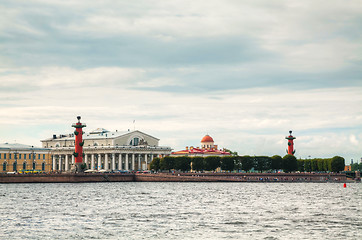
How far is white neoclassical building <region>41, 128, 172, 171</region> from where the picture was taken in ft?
541

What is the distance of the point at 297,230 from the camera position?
39844 mm

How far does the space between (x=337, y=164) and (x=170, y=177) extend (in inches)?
1582

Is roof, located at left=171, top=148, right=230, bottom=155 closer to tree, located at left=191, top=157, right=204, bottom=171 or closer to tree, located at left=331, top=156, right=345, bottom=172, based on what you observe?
tree, located at left=191, top=157, right=204, bottom=171

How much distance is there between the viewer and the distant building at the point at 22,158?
156 m

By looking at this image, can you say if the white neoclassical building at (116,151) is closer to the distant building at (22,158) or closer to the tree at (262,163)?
the distant building at (22,158)

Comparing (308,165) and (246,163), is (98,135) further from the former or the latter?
(308,165)

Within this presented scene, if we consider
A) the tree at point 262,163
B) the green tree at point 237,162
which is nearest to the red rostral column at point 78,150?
the green tree at point 237,162

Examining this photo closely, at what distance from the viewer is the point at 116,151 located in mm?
163375

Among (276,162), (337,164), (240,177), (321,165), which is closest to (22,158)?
(240,177)

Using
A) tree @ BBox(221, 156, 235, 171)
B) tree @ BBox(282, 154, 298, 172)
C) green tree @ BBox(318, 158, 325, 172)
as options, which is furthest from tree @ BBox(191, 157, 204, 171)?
green tree @ BBox(318, 158, 325, 172)

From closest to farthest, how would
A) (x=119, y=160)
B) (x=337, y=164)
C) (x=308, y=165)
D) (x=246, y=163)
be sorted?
(x=337, y=164)
(x=246, y=163)
(x=308, y=165)
(x=119, y=160)

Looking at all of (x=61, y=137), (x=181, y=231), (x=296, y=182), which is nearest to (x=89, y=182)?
(x=296, y=182)

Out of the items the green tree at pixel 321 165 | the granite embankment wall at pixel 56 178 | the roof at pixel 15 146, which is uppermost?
the roof at pixel 15 146

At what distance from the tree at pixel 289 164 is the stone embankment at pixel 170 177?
4.97 meters
